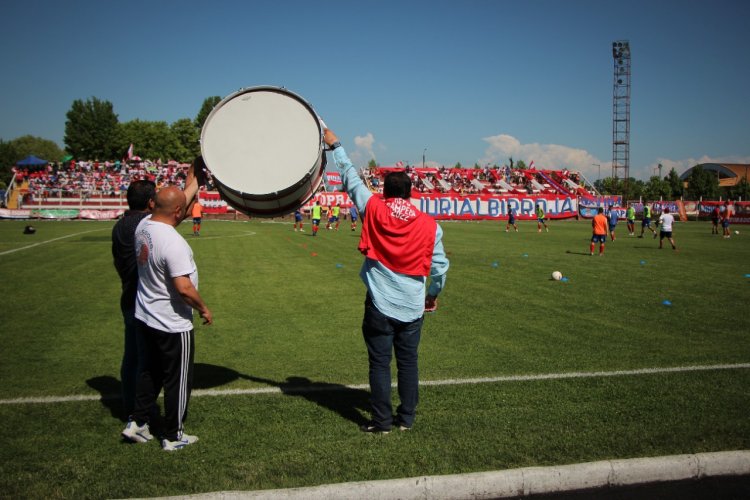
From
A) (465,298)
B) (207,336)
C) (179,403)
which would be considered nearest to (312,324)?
(207,336)

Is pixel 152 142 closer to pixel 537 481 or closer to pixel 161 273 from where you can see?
pixel 161 273

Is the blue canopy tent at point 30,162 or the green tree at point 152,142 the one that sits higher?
the green tree at point 152,142

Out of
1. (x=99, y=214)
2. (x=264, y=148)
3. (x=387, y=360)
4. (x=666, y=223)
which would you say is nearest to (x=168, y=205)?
(x=264, y=148)

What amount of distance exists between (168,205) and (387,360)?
2092 millimetres

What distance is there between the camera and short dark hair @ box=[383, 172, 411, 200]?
4191 mm

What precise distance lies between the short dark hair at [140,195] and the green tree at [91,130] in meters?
97.4

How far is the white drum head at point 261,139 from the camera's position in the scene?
174 inches

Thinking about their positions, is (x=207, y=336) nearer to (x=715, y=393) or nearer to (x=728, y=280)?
(x=715, y=393)

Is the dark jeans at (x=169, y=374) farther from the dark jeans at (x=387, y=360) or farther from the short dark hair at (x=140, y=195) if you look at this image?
the dark jeans at (x=387, y=360)

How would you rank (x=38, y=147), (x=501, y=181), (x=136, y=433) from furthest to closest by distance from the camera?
(x=38, y=147)
(x=501, y=181)
(x=136, y=433)

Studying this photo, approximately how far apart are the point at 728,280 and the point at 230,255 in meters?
14.9

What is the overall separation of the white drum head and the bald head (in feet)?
1.58

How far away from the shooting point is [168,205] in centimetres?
395

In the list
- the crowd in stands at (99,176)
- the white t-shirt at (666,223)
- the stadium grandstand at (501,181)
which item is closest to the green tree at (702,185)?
the stadium grandstand at (501,181)
